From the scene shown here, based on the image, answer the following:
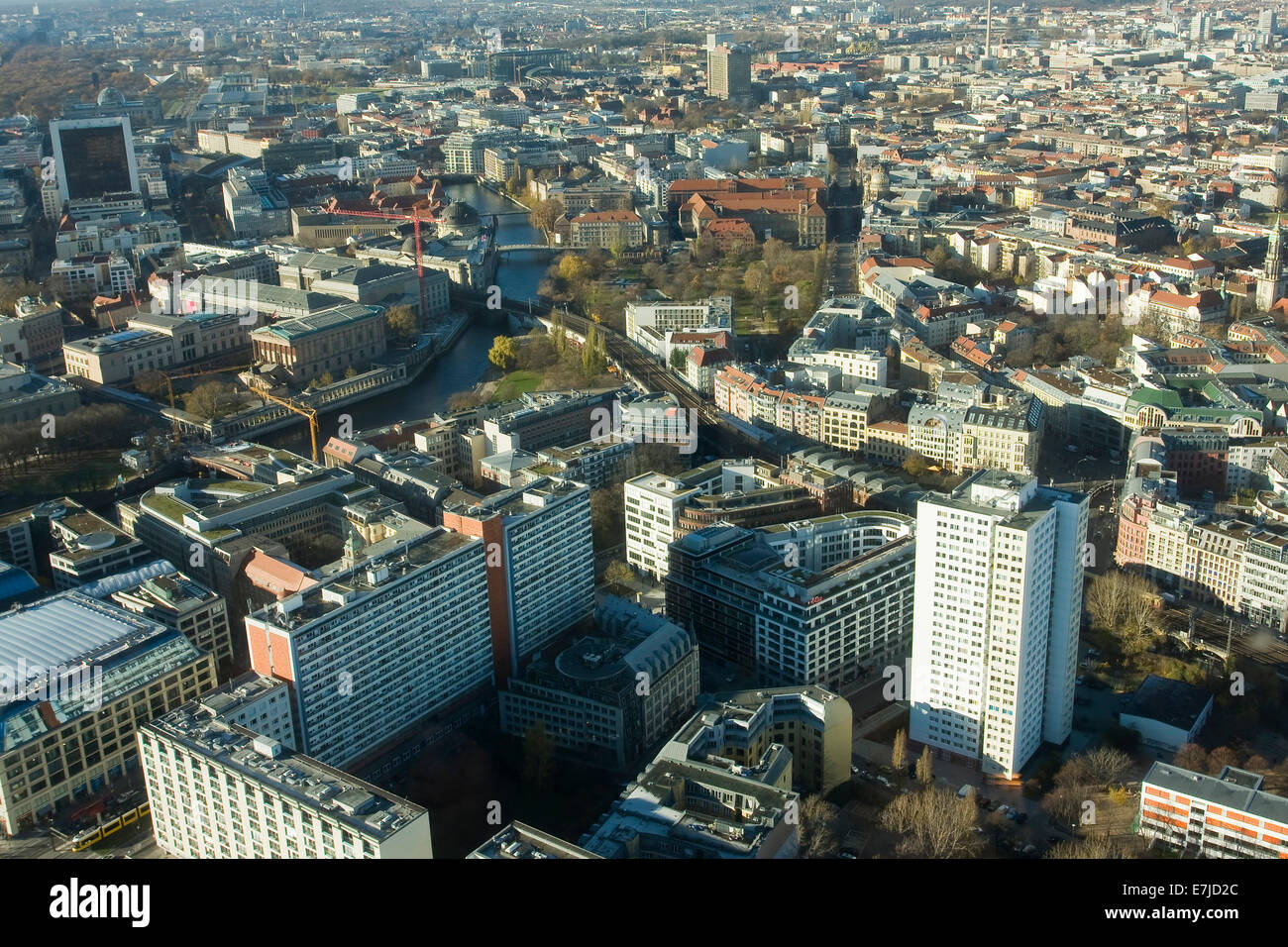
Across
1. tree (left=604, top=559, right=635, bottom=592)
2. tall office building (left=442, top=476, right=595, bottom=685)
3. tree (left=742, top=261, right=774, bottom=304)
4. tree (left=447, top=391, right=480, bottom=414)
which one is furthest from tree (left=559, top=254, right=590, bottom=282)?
tall office building (left=442, top=476, right=595, bottom=685)

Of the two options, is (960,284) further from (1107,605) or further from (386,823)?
(386,823)

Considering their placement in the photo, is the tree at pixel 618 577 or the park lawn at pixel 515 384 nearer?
the tree at pixel 618 577

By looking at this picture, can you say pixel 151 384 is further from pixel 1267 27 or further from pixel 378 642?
pixel 1267 27

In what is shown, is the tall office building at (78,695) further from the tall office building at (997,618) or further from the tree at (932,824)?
the tall office building at (997,618)

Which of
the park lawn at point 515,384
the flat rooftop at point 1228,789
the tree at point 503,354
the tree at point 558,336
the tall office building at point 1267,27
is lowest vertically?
the park lawn at point 515,384

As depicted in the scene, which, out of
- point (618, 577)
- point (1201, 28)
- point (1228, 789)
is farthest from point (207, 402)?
point (1201, 28)

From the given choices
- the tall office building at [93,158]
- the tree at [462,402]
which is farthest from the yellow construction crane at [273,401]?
the tall office building at [93,158]

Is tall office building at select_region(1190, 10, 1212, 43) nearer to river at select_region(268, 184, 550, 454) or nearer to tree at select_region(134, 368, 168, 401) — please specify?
river at select_region(268, 184, 550, 454)
